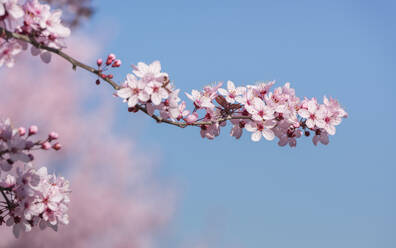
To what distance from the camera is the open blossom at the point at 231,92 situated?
3529 millimetres

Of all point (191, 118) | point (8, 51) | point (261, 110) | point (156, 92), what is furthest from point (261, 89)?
point (8, 51)

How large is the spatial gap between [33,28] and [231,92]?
1514 millimetres

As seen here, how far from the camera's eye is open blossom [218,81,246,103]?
139 inches

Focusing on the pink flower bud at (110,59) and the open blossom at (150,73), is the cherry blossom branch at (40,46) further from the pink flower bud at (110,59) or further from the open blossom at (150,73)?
the open blossom at (150,73)

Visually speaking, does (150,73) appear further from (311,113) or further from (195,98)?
(311,113)

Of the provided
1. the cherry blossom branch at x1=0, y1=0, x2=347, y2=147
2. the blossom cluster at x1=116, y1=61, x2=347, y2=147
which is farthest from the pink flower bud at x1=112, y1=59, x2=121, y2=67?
the blossom cluster at x1=116, y1=61, x2=347, y2=147

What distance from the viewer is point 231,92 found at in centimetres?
356

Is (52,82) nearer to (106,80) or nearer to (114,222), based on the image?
(114,222)

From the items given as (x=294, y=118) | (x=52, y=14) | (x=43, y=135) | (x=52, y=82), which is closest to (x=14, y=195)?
(x=52, y=14)

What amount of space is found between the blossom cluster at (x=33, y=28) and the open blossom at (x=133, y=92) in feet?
1.60

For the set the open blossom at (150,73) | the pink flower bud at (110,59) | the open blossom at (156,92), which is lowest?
the open blossom at (156,92)

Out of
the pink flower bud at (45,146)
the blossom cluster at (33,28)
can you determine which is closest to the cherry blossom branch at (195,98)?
the blossom cluster at (33,28)

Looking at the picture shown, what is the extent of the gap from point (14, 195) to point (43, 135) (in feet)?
34.0

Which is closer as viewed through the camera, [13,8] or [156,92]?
[13,8]
